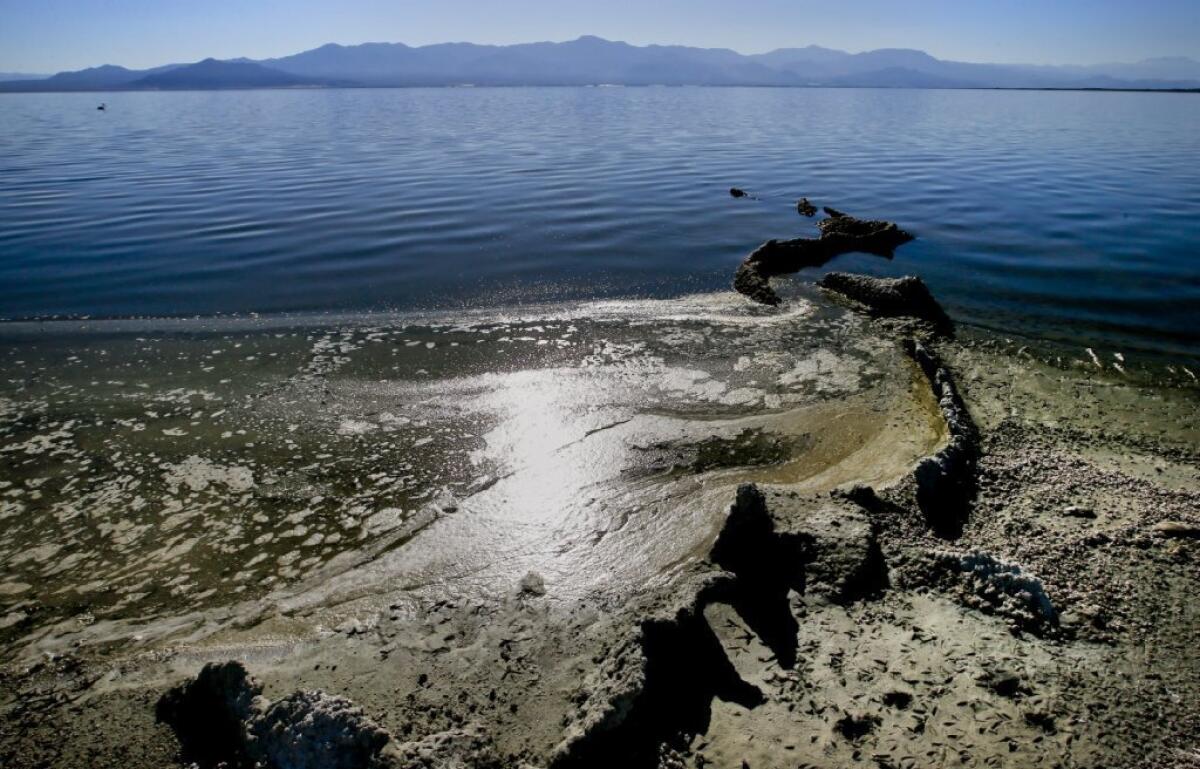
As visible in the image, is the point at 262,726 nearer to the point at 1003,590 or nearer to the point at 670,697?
the point at 670,697

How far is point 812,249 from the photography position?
18.1 m

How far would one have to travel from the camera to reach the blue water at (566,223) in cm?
1537

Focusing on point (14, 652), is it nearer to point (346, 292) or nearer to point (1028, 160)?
point (346, 292)

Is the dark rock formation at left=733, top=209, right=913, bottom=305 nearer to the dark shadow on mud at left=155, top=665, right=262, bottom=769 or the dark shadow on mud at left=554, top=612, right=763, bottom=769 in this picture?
the dark shadow on mud at left=554, top=612, right=763, bottom=769

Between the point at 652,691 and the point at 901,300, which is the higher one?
the point at 901,300

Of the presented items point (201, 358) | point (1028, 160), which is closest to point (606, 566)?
point (201, 358)

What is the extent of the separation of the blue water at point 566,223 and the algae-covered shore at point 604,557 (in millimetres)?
3998

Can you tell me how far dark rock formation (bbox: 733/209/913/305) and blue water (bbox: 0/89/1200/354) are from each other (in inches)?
26.3

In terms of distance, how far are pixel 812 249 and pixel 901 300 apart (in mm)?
5259

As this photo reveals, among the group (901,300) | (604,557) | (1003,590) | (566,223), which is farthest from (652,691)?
(566,223)

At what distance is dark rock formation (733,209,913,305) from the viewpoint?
15641mm

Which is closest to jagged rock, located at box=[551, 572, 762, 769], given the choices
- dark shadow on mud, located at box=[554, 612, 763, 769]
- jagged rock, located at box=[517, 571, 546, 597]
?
dark shadow on mud, located at box=[554, 612, 763, 769]

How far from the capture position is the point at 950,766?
4027 millimetres

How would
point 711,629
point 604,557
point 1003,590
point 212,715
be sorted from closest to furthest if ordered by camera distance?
1. point 212,715
2. point 711,629
3. point 1003,590
4. point 604,557
